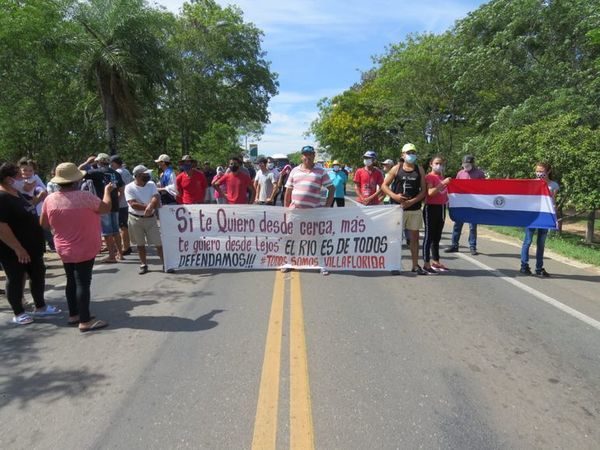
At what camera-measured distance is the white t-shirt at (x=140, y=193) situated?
7.77m

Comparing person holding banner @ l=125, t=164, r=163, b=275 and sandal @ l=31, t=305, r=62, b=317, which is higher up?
person holding banner @ l=125, t=164, r=163, b=275

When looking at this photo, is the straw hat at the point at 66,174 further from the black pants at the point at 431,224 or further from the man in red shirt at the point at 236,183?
the black pants at the point at 431,224

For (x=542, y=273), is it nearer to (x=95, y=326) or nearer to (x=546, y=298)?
(x=546, y=298)

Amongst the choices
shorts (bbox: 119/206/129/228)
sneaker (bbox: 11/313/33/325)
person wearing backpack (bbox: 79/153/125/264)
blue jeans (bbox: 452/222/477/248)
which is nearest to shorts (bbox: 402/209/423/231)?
blue jeans (bbox: 452/222/477/248)

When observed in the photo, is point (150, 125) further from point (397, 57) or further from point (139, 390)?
point (139, 390)

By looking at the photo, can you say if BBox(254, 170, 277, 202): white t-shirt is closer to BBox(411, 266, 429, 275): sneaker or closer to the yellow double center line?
BBox(411, 266, 429, 275): sneaker

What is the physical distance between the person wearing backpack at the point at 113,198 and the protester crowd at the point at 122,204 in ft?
0.06

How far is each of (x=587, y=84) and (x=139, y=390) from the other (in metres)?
20.2

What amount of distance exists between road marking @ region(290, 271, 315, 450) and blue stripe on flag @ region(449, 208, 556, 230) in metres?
4.50

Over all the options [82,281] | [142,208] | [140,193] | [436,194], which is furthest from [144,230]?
[436,194]

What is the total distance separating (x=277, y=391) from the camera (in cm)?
Answer: 359

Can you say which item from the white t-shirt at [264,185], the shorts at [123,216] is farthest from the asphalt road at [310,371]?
the white t-shirt at [264,185]

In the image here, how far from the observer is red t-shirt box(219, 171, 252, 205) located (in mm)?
9242

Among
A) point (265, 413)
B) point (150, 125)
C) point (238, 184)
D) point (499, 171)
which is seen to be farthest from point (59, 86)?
point (265, 413)
